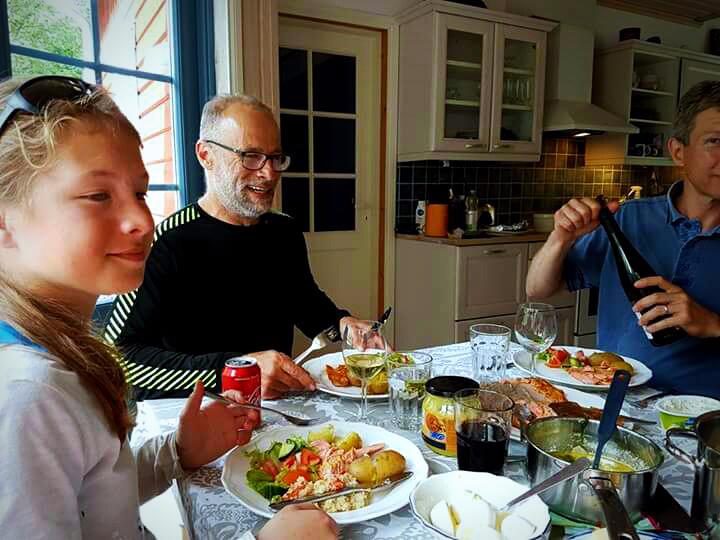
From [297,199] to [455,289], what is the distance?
3.55 feet

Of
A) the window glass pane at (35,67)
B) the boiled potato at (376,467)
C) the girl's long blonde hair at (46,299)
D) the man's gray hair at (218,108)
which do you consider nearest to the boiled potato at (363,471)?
the boiled potato at (376,467)

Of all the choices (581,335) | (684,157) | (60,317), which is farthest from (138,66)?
(581,335)

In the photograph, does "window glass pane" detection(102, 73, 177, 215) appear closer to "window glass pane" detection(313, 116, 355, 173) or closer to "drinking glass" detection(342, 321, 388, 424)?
"window glass pane" detection(313, 116, 355, 173)

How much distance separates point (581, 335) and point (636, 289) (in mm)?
2294

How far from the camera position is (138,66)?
87.3 inches

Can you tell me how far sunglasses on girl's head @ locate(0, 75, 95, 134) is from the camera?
0.59m

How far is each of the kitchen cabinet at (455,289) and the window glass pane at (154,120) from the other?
60.2 inches

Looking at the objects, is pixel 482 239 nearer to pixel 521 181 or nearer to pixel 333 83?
pixel 521 181

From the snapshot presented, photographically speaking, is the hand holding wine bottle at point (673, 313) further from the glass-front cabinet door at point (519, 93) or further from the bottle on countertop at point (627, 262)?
the glass-front cabinet door at point (519, 93)

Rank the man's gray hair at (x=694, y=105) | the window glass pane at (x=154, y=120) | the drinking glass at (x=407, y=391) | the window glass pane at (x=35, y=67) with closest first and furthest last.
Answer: the drinking glass at (x=407, y=391) → the man's gray hair at (x=694, y=105) → the window glass pane at (x=35, y=67) → the window glass pane at (x=154, y=120)

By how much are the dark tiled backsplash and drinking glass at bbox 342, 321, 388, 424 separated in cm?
240

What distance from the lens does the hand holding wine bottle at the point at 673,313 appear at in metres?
1.19

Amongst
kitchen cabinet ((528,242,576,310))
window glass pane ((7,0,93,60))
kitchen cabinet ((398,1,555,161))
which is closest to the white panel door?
kitchen cabinet ((398,1,555,161))

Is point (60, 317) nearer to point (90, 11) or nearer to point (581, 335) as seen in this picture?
point (90, 11)
